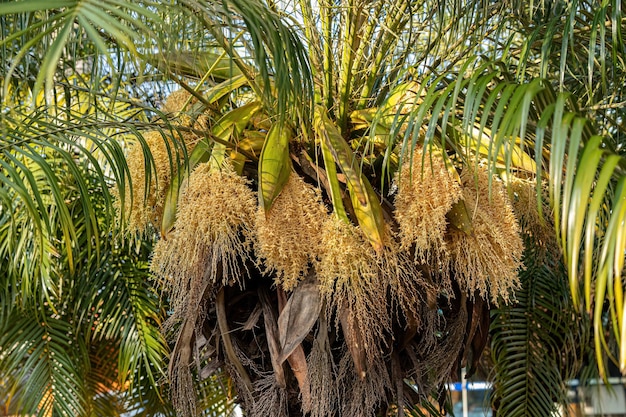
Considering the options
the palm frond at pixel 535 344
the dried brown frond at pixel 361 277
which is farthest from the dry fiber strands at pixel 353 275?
the palm frond at pixel 535 344

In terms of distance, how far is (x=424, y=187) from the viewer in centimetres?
182

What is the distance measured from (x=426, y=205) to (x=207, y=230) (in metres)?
0.53

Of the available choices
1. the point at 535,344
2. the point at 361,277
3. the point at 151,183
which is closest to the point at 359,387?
the point at 361,277

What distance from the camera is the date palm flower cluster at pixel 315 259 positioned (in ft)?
5.95

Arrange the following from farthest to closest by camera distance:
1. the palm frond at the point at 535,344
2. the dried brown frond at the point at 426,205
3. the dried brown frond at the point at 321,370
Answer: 1. the palm frond at the point at 535,344
2. the dried brown frond at the point at 321,370
3. the dried brown frond at the point at 426,205

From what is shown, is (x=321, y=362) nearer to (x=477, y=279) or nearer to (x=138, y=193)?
(x=477, y=279)

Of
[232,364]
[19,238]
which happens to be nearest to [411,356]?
[232,364]

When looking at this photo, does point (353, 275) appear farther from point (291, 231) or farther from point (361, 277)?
point (291, 231)

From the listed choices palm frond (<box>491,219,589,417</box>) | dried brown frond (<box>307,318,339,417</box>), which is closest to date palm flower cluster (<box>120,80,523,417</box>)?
dried brown frond (<box>307,318,339,417</box>)

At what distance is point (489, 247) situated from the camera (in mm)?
1852

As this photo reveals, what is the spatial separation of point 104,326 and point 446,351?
4.76 ft

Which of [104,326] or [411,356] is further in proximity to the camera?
[104,326]

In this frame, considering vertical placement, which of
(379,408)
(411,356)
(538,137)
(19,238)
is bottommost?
(379,408)

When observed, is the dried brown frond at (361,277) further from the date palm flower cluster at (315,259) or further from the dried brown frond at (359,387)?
the dried brown frond at (359,387)
